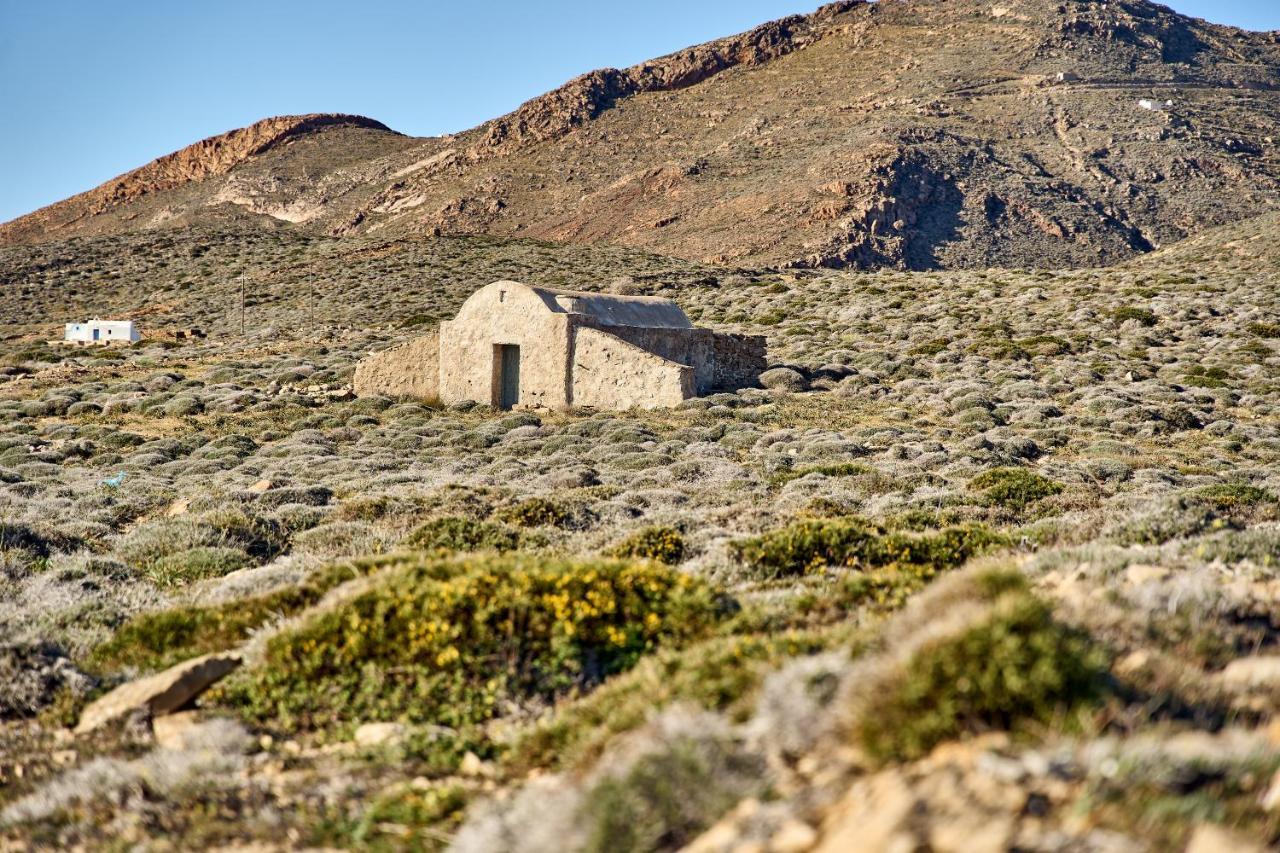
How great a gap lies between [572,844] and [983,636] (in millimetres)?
1789

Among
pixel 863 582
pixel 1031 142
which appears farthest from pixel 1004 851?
pixel 1031 142

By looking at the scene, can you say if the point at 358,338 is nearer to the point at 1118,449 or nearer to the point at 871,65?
the point at 1118,449

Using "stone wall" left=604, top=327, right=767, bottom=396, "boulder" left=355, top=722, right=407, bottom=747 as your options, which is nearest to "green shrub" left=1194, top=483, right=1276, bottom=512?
"boulder" left=355, top=722, right=407, bottom=747

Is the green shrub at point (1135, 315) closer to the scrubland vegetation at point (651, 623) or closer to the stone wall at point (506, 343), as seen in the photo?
the scrubland vegetation at point (651, 623)

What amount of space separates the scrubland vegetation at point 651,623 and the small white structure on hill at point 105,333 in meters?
21.6

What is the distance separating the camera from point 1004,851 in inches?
107

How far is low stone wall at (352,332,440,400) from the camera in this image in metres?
26.7

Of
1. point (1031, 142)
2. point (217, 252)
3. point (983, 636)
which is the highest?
point (1031, 142)

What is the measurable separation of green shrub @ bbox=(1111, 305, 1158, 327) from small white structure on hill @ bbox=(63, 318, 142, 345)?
4412 centimetres

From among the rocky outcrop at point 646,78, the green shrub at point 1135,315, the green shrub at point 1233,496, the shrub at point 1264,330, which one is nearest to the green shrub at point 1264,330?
the shrub at point 1264,330

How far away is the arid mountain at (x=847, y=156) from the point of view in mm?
67188

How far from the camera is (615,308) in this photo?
25469 mm

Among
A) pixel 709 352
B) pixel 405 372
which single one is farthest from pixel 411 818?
pixel 405 372

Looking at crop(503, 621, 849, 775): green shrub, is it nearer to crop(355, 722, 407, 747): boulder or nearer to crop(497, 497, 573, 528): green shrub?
crop(355, 722, 407, 747): boulder
